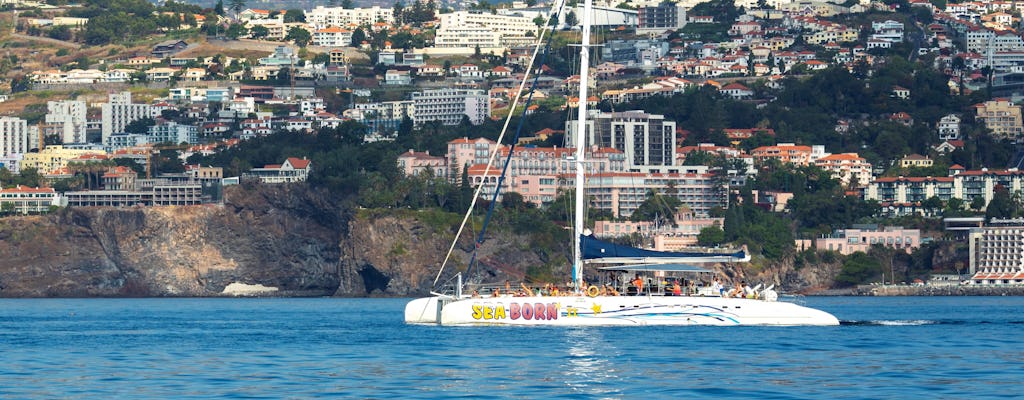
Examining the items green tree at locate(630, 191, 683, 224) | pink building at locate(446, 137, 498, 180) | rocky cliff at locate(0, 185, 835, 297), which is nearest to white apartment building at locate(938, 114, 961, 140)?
green tree at locate(630, 191, 683, 224)

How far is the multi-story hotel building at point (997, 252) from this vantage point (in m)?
120

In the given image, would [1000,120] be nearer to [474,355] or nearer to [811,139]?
[811,139]

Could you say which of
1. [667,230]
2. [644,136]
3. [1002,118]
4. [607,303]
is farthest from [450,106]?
[607,303]

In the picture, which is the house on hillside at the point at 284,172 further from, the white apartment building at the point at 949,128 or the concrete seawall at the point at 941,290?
the white apartment building at the point at 949,128

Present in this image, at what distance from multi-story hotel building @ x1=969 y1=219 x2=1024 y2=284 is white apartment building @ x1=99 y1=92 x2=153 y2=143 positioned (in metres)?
96.3

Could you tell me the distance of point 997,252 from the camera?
121375 mm

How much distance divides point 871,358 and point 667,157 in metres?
109

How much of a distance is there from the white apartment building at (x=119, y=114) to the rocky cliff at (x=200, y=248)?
62962 millimetres

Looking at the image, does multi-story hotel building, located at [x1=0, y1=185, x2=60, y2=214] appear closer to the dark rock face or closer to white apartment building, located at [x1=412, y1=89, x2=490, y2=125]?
the dark rock face

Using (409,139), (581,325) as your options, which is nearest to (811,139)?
(409,139)

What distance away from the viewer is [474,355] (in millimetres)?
42781

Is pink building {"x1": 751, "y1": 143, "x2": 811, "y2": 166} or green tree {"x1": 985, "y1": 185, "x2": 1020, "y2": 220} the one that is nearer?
green tree {"x1": 985, "y1": 185, "x2": 1020, "y2": 220}

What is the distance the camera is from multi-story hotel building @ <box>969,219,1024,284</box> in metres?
120

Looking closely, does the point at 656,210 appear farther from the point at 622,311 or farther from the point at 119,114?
the point at 622,311
